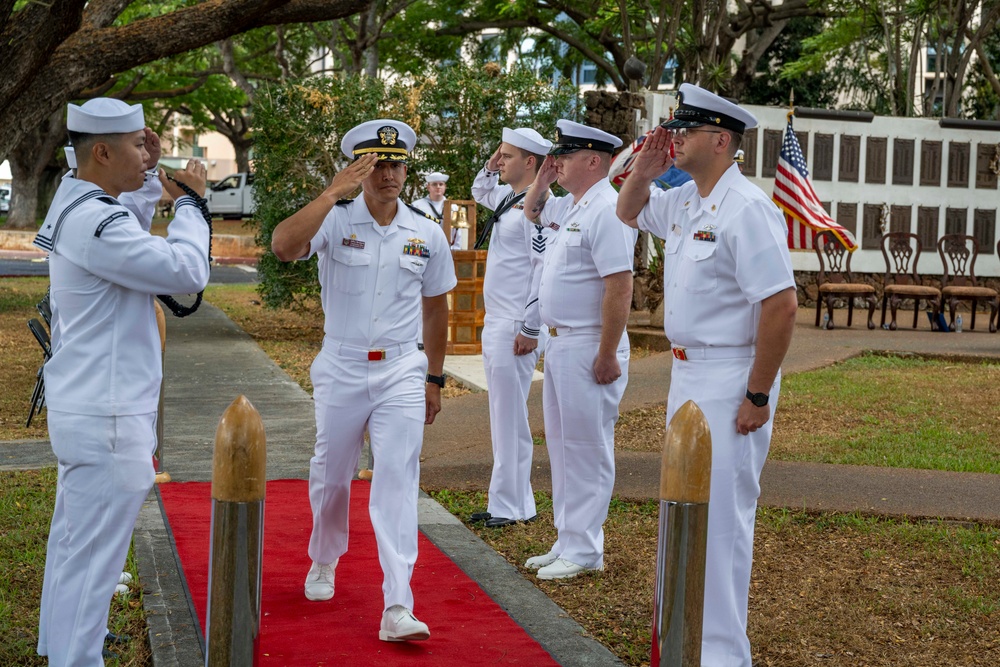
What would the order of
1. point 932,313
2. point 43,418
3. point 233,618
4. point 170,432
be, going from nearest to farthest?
point 233,618
point 170,432
point 43,418
point 932,313

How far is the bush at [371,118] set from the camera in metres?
15.4

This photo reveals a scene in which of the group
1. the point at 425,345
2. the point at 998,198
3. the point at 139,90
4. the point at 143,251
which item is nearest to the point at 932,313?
the point at 998,198

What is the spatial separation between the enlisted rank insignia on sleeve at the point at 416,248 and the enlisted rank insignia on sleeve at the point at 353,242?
0.63 feet

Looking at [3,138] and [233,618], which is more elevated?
[3,138]

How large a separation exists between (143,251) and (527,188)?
333 cm

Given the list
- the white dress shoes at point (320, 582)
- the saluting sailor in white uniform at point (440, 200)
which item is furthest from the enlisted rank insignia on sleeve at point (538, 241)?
the saluting sailor in white uniform at point (440, 200)

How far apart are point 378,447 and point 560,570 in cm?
133

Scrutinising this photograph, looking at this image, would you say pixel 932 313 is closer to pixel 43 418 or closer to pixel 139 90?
pixel 43 418

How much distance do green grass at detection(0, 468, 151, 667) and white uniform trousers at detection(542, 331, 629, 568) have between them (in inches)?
81.8

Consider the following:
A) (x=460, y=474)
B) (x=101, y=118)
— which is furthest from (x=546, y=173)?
(x=101, y=118)

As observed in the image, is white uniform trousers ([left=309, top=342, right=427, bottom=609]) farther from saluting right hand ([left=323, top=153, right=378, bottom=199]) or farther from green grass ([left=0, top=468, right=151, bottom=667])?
green grass ([left=0, top=468, right=151, bottom=667])

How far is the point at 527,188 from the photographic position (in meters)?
7.05

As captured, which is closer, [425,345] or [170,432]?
[425,345]

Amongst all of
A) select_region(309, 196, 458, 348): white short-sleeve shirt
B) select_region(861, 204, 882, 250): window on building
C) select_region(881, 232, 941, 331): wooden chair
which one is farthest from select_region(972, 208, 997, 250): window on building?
select_region(309, 196, 458, 348): white short-sleeve shirt
